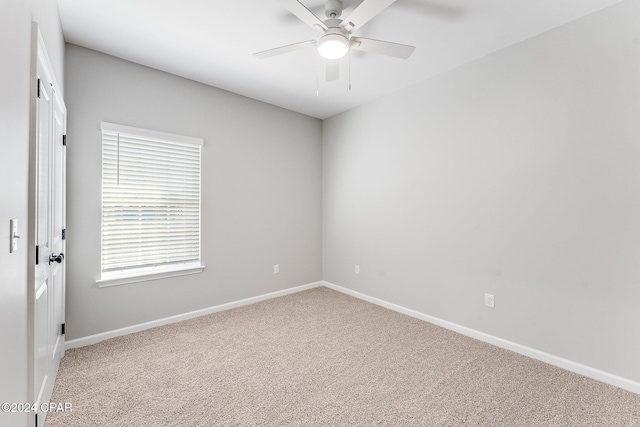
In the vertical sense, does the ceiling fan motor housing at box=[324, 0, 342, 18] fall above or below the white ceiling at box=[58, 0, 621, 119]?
below

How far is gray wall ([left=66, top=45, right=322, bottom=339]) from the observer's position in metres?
2.57

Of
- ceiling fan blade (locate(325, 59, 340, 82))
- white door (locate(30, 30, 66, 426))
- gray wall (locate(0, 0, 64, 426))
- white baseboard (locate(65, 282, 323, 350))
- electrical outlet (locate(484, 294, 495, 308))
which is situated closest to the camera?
gray wall (locate(0, 0, 64, 426))

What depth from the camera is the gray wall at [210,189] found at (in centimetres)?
257

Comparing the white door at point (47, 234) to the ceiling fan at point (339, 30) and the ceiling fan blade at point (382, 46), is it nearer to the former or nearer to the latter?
the ceiling fan at point (339, 30)

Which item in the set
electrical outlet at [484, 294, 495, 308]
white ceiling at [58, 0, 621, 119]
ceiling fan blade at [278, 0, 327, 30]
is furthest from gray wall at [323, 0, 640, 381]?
ceiling fan blade at [278, 0, 327, 30]

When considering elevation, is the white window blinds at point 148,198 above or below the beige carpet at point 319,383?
above

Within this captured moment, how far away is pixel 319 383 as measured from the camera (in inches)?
80.9

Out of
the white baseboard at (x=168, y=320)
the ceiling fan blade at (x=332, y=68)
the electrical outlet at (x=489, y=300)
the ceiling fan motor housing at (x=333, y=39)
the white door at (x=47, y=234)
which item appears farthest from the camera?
the electrical outlet at (x=489, y=300)

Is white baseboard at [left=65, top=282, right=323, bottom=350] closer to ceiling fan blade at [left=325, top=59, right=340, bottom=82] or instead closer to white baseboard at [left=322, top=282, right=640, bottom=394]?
white baseboard at [left=322, top=282, right=640, bottom=394]

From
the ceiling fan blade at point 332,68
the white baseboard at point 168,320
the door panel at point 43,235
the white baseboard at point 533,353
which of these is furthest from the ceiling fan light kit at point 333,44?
the white baseboard at point 168,320

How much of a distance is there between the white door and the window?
41cm

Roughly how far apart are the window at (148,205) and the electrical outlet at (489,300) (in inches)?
118

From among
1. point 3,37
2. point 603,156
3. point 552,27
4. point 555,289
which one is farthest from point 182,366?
point 552,27

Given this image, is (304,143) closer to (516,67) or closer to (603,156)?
(516,67)
